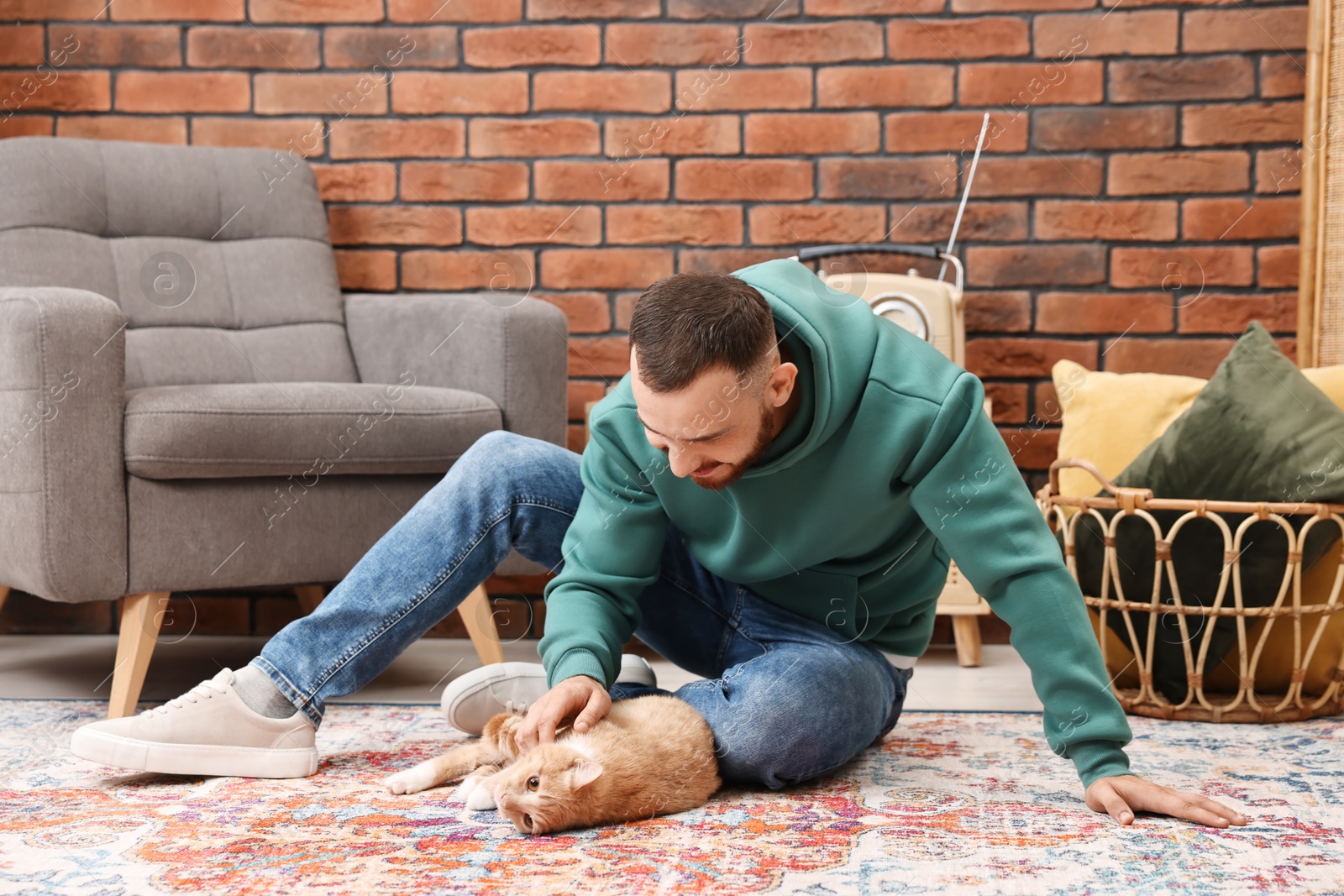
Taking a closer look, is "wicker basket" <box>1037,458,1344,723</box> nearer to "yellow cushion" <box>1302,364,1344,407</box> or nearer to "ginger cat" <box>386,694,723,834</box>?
"yellow cushion" <box>1302,364,1344,407</box>

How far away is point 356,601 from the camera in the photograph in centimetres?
122

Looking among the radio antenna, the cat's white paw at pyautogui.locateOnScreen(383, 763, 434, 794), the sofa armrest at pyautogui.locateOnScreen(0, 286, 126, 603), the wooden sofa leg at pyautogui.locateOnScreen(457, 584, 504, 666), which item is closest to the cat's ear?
the cat's white paw at pyautogui.locateOnScreen(383, 763, 434, 794)

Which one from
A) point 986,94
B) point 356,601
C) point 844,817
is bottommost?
point 844,817

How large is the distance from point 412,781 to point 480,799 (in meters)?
0.11

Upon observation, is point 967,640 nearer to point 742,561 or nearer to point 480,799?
point 742,561

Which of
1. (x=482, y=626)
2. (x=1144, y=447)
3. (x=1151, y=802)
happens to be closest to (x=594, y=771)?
(x=1151, y=802)

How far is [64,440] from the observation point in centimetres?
149

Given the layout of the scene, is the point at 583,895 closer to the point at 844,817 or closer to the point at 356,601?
the point at 844,817

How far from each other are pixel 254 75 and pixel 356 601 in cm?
158

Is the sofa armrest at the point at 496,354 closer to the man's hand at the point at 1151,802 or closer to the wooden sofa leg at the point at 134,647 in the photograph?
the wooden sofa leg at the point at 134,647

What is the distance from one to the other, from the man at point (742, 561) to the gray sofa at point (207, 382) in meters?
0.41

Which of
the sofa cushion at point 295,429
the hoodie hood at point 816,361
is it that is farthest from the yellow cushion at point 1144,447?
the sofa cushion at point 295,429

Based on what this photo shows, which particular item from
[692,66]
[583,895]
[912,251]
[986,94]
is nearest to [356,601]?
[583,895]

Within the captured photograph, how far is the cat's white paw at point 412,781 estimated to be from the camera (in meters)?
1.19
